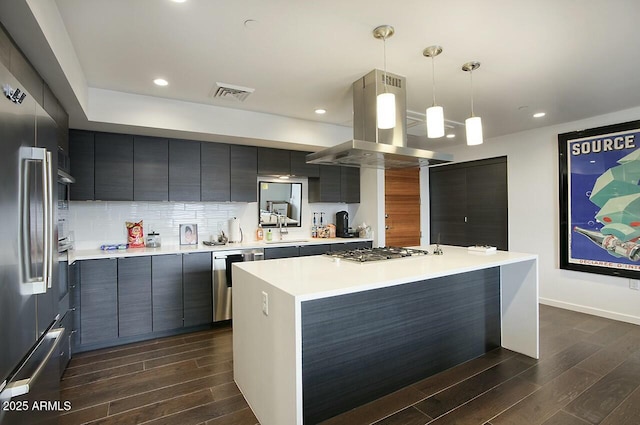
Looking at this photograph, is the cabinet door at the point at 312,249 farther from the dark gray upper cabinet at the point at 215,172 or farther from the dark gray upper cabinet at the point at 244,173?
the dark gray upper cabinet at the point at 215,172

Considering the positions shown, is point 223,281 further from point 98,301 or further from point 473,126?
point 473,126

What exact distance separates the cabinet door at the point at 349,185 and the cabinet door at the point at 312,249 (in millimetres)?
906

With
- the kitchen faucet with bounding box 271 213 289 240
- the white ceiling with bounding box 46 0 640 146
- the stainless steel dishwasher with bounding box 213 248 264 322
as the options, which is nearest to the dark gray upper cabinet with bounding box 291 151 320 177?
the kitchen faucet with bounding box 271 213 289 240

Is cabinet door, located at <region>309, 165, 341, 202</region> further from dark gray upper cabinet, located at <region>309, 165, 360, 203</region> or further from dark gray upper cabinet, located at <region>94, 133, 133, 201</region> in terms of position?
dark gray upper cabinet, located at <region>94, 133, 133, 201</region>

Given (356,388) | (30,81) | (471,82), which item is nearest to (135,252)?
(30,81)

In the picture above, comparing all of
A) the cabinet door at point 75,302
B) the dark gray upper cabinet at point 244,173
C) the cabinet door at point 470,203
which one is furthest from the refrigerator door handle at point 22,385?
the cabinet door at point 470,203

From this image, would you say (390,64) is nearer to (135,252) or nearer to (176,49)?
(176,49)

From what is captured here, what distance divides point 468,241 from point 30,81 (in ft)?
18.9

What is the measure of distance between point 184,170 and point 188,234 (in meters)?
0.81

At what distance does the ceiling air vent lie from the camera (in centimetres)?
301

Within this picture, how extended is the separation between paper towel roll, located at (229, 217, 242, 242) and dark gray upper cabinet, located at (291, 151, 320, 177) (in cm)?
103

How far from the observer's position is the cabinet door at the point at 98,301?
122 inches

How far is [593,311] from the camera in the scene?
13.2 feet

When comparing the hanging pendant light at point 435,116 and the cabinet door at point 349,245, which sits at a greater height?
the hanging pendant light at point 435,116
